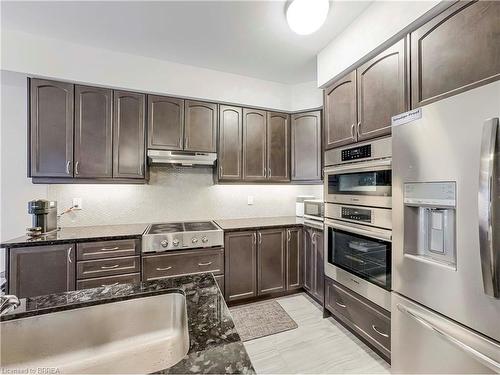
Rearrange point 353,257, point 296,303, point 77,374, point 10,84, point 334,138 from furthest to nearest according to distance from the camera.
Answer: point 296,303, point 10,84, point 334,138, point 353,257, point 77,374

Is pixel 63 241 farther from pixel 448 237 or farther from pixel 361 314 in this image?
pixel 448 237

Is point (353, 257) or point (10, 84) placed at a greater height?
point (10, 84)

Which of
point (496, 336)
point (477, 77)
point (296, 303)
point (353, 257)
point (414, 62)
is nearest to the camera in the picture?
point (496, 336)

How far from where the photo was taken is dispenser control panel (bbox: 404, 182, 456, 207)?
3.85 feet

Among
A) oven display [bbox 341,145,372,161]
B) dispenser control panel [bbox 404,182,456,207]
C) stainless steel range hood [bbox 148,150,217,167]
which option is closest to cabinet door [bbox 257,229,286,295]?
stainless steel range hood [bbox 148,150,217,167]

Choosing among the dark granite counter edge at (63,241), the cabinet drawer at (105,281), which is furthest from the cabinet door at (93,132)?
the cabinet drawer at (105,281)

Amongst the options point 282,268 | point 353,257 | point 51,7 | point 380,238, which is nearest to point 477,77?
point 380,238

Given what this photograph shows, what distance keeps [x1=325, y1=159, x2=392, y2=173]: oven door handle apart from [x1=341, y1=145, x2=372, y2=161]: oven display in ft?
0.22

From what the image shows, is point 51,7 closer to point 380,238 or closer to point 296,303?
point 380,238

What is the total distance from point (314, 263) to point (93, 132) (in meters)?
2.77

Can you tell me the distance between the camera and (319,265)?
8.31 feet

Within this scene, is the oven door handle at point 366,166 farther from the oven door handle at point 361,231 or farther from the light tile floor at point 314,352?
the light tile floor at point 314,352

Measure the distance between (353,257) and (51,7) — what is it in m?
3.20

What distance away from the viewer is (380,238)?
1660 mm
